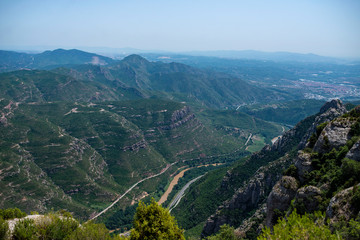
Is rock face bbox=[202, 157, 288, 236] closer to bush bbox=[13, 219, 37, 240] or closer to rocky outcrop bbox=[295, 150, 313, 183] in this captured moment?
rocky outcrop bbox=[295, 150, 313, 183]

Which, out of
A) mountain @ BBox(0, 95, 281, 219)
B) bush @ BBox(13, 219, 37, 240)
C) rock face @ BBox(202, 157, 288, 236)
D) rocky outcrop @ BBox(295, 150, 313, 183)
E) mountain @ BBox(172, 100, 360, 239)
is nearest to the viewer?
bush @ BBox(13, 219, 37, 240)

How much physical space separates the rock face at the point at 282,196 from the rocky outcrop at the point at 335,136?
973 cm

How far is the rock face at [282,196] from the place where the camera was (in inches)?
1784

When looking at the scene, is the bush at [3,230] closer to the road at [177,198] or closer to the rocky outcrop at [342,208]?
the rocky outcrop at [342,208]

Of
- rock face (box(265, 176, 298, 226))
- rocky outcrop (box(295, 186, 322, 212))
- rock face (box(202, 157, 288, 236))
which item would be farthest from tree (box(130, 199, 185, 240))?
rock face (box(202, 157, 288, 236))

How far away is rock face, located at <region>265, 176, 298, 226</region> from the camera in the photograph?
45312 millimetres

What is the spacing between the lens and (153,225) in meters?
36.5

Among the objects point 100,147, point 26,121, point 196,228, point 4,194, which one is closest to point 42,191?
point 4,194

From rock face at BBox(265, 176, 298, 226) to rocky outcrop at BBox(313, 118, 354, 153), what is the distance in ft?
31.9

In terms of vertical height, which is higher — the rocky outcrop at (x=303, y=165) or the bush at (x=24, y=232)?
the rocky outcrop at (x=303, y=165)

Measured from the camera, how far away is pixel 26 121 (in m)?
176

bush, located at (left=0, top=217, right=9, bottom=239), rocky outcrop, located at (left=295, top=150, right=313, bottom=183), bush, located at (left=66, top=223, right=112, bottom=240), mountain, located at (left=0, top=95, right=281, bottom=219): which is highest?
rocky outcrop, located at (left=295, top=150, right=313, bottom=183)

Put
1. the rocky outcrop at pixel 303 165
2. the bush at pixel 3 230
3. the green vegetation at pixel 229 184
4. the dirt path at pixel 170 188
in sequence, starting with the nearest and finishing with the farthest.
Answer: the bush at pixel 3 230, the rocky outcrop at pixel 303 165, the green vegetation at pixel 229 184, the dirt path at pixel 170 188

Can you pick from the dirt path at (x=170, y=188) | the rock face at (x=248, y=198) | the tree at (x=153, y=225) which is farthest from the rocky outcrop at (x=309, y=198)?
→ the dirt path at (x=170, y=188)
